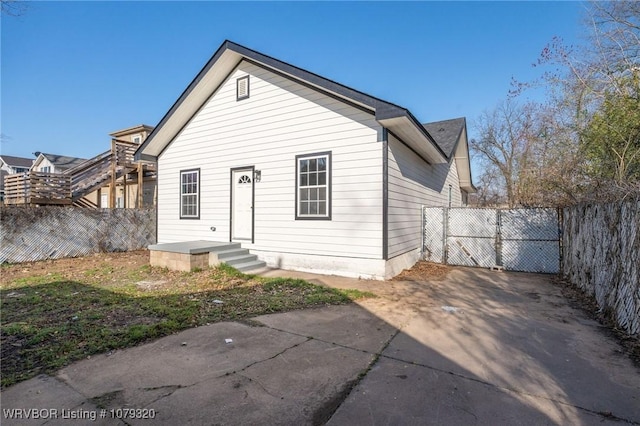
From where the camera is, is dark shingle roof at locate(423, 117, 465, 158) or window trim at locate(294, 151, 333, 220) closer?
window trim at locate(294, 151, 333, 220)

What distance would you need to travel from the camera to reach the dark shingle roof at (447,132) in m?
11.6

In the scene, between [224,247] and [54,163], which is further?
[54,163]

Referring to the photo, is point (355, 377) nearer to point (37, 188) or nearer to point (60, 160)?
point (37, 188)

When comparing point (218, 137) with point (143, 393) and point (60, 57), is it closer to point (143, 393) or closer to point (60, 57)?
point (60, 57)

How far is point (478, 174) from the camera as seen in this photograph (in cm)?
2872

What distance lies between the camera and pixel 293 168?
852cm

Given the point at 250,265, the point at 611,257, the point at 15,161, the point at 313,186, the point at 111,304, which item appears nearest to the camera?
the point at 611,257

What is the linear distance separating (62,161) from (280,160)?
3011 cm

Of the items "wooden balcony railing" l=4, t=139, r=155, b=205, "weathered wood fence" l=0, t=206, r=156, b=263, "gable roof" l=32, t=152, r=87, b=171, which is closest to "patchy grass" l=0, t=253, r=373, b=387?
"weathered wood fence" l=0, t=206, r=156, b=263

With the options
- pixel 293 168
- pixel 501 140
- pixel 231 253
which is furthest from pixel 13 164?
pixel 501 140

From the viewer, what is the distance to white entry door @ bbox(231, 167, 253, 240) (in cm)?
941

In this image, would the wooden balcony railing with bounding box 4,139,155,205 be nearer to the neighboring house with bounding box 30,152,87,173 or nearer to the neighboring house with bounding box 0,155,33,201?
the neighboring house with bounding box 30,152,87,173

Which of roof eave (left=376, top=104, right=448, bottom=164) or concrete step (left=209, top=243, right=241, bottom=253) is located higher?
roof eave (left=376, top=104, right=448, bottom=164)

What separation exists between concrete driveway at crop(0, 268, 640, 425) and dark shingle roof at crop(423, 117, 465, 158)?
7.77 meters
